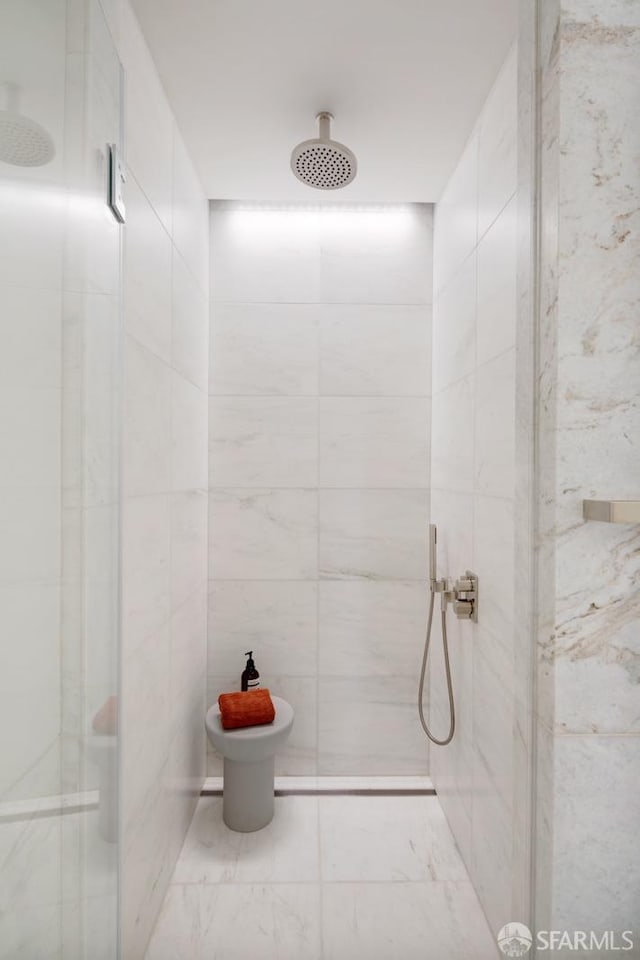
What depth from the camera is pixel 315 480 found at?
2145 millimetres

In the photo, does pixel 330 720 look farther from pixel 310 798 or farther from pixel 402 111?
pixel 402 111

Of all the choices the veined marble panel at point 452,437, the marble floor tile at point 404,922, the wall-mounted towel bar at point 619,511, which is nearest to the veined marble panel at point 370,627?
the veined marble panel at point 452,437

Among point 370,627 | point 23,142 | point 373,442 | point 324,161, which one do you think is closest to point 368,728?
point 370,627

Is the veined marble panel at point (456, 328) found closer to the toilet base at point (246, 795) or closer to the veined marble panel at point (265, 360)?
the veined marble panel at point (265, 360)

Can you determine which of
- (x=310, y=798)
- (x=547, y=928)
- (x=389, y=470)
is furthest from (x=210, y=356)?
(x=547, y=928)

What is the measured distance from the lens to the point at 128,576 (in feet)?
3.88

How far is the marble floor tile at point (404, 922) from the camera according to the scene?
4.43 ft

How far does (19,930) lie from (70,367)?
24.4 inches

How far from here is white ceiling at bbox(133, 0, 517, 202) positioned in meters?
1.20

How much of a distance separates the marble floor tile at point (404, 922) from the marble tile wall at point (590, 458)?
663 millimetres

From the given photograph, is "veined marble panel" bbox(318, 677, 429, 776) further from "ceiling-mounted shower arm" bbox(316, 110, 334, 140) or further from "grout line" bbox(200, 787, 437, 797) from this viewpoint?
"ceiling-mounted shower arm" bbox(316, 110, 334, 140)

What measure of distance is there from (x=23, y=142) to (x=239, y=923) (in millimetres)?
1753

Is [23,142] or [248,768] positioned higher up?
[23,142]

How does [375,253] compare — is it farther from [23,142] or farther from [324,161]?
[23,142]
